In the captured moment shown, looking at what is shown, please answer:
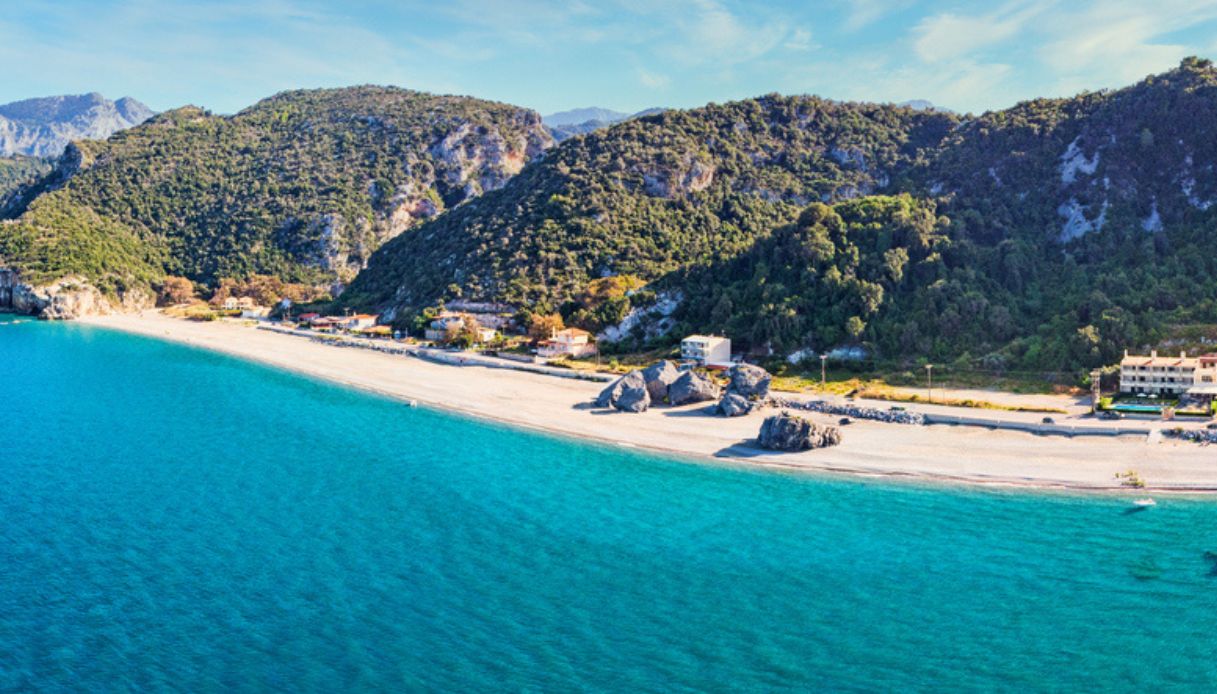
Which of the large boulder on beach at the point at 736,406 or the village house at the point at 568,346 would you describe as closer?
the large boulder on beach at the point at 736,406

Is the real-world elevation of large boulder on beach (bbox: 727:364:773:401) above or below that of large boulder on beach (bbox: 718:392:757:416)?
above

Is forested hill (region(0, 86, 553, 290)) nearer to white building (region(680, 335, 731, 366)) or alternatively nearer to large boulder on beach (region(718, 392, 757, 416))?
white building (region(680, 335, 731, 366))

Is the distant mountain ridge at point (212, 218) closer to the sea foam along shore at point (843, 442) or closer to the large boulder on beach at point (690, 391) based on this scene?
the sea foam along shore at point (843, 442)

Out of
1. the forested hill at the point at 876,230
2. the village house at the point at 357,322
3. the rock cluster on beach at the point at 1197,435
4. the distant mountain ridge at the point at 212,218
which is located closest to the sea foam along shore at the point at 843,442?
the rock cluster on beach at the point at 1197,435

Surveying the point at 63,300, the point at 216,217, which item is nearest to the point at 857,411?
the point at 63,300

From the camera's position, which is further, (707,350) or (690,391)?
(707,350)

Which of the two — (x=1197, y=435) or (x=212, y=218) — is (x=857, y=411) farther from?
(x=212, y=218)

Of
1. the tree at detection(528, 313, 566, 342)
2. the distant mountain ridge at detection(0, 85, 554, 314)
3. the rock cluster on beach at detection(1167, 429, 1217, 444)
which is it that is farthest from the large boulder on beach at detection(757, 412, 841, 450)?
the distant mountain ridge at detection(0, 85, 554, 314)
